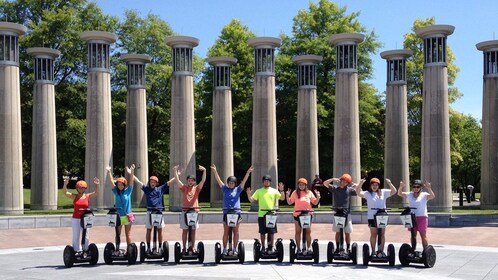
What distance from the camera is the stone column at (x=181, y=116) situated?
37.3m

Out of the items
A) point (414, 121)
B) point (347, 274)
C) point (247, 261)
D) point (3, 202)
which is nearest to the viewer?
point (347, 274)

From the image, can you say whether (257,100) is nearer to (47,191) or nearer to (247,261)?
(47,191)

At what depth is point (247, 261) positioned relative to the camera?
60.0 feet

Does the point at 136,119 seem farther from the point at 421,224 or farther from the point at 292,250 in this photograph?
the point at 421,224

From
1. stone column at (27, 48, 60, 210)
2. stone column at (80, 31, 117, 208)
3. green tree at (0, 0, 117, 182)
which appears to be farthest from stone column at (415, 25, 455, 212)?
green tree at (0, 0, 117, 182)

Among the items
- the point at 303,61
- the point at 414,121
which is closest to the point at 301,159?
the point at 303,61

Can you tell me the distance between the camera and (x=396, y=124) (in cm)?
4275

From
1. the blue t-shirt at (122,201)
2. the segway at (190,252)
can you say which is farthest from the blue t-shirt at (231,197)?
the blue t-shirt at (122,201)

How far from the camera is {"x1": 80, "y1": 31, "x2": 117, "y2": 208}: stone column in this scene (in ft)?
118

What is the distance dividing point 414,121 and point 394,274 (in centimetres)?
4059

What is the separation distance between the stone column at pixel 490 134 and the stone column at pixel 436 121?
5469mm

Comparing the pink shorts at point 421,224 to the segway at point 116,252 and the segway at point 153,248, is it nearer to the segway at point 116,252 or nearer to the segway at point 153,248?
the segway at point 153,248

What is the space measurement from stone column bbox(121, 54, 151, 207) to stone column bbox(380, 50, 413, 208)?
16.2 m

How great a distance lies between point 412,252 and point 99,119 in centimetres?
2356
